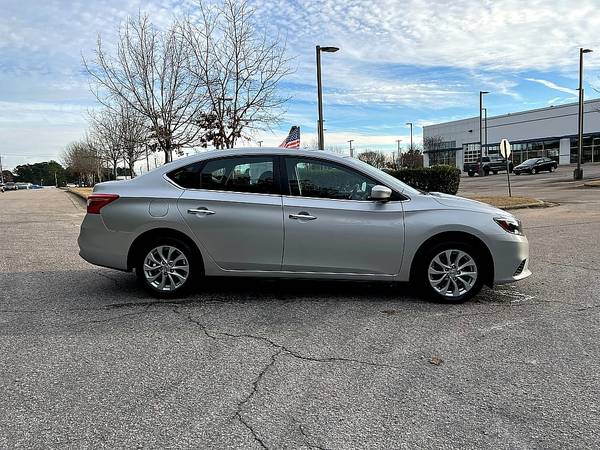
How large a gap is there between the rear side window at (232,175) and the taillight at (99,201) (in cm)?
67

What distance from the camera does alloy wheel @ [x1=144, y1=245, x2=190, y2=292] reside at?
5.57 meters

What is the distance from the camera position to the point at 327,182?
549 centimetres

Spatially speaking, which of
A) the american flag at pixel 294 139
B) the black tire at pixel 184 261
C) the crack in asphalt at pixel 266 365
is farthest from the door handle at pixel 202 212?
the american flag at pixel 294 139

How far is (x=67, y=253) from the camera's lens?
9.09m

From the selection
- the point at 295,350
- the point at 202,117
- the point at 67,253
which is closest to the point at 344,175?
the point at 295,350

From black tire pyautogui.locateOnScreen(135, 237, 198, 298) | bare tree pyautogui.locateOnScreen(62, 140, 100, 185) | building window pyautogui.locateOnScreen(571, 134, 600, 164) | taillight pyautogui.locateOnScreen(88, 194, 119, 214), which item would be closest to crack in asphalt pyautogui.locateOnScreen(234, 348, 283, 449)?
black tire pyautogui.locateOnScreen(135, 237, 198, 298)

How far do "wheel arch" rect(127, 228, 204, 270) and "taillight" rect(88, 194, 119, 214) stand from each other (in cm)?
52

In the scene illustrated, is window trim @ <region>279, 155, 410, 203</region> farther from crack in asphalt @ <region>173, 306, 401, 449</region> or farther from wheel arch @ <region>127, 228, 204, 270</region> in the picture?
crack in asphalt @ <region>173, 306, 401, 449</region>

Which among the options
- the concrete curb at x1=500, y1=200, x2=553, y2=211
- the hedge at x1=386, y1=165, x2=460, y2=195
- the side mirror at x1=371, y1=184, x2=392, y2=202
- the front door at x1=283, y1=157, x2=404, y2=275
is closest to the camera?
the side mirror at x1=371, y1=184, x2=392, y2=202

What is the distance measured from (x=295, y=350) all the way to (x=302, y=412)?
3.31 feet

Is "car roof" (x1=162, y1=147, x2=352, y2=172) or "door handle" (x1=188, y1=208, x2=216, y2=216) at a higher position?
"car roof" (x1=162, y1=147, x2=352, y2=172)

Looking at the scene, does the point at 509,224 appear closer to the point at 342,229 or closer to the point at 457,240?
the point at 457,240

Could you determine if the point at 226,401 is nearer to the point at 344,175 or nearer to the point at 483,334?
the point at 483,334

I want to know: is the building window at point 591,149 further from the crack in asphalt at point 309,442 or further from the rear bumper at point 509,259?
the crack in asphalt at point 309,442
